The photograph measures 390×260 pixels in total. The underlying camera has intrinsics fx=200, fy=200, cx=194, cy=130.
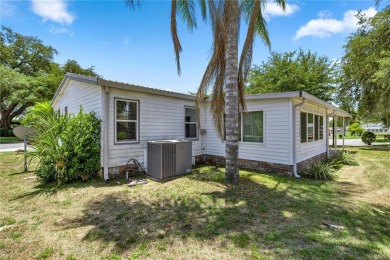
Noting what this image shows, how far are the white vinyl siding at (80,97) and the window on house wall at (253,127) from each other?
17.8ft

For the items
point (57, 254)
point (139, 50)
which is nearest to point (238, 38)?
point (139, 50)

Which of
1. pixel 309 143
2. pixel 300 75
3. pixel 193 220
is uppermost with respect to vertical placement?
pixel 300 75

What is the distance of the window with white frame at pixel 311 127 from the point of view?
805 centimetres

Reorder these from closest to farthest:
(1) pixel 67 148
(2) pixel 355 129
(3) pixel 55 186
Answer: (3) pixel 55 186 < (1) pixel 67 148 < (2) pixel 355 129

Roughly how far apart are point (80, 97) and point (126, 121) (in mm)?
2601

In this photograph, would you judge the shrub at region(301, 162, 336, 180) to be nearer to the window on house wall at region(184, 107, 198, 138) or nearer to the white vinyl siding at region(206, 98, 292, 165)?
the white vinyl siding at region(206, 98, 292, 165)

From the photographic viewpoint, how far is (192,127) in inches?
356

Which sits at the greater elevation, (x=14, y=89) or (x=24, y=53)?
(x=24, y=53)

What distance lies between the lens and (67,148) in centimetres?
582

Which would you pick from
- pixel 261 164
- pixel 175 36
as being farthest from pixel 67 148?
pixel 261 164

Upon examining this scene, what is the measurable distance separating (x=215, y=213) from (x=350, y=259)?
2071 millimetres

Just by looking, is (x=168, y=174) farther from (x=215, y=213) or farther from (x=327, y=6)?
(x=327, y=6)

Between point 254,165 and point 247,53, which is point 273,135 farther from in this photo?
point 247,53

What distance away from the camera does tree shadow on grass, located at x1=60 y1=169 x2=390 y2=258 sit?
9.32 feet
